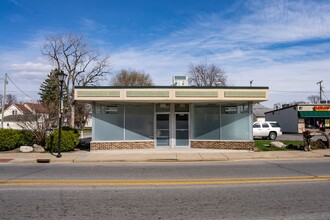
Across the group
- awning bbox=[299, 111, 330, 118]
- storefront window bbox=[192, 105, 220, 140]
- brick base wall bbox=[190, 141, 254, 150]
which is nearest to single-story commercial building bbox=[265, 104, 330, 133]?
awning bbox=[299, 111, 330, 118]

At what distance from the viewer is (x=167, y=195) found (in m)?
7.27

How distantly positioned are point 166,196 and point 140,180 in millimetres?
2243

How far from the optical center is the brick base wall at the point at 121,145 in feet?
60.6

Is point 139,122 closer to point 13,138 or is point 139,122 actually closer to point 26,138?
point 26,138

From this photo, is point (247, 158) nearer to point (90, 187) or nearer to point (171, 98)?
point (171, 98)

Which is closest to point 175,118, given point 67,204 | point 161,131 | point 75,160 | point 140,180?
point 161,131

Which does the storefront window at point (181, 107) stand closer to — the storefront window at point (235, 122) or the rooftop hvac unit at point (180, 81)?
the storefront window at point (235, 122)

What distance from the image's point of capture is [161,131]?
1964 cm

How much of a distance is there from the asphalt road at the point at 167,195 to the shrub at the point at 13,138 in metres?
8.80

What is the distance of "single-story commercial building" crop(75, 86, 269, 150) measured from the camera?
18219 millimetres

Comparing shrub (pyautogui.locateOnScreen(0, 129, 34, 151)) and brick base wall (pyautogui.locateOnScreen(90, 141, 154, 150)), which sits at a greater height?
shrub (pyautogui.locateOnScreen(0, 129, 34, 151))

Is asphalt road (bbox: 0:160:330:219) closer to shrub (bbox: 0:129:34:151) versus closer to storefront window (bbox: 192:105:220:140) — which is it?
storefront window (bbox: 192:105:220:140)

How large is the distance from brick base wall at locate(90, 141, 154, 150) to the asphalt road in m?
7.70

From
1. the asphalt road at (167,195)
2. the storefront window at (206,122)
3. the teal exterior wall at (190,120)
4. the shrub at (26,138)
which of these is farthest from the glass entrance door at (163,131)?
the asphalt road at (167,195)
